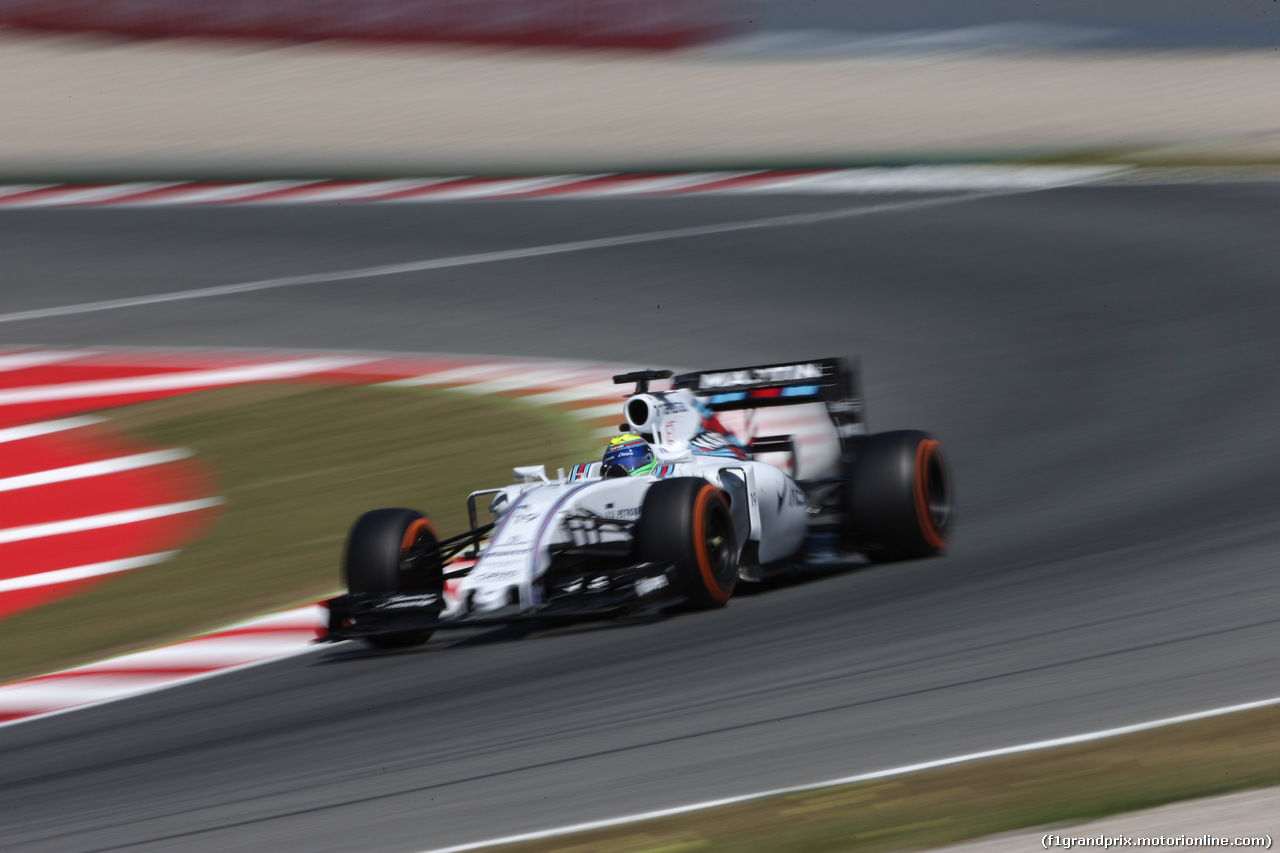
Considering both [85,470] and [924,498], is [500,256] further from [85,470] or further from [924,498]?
[924,498]

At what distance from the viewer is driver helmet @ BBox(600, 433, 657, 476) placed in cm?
779

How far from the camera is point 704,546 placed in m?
7.20

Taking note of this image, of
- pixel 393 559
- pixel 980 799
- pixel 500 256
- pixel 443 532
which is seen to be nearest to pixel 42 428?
pixel 443 532

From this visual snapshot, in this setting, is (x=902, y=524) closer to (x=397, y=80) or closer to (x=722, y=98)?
(x=722, y=98)

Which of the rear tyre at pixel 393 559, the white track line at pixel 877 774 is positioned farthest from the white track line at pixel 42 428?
the white track line at pixel 877 774

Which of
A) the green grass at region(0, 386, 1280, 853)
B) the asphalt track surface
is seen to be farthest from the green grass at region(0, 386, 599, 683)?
the asphalt track surface

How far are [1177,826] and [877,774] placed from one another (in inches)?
40.5

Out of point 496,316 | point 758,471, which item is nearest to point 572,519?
point 758,471

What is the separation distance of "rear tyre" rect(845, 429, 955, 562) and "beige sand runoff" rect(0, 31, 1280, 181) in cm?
1323

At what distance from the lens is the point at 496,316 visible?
49.3 ft

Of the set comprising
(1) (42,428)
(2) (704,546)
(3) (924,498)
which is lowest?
(2) (704,546)

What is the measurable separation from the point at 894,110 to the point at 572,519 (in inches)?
769

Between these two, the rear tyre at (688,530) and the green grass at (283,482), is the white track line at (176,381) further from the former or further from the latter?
the rear tyre at (688,530)

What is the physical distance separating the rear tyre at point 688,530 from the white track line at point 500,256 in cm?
991
